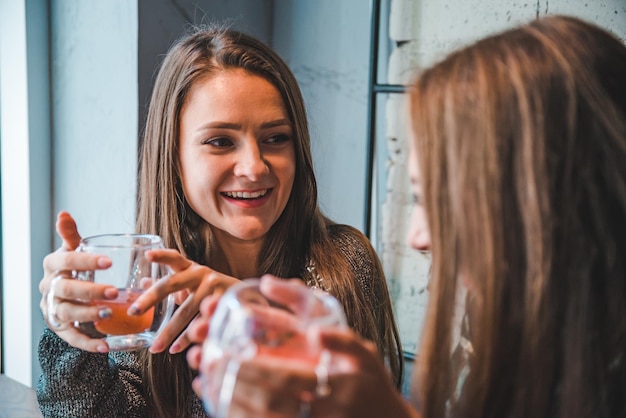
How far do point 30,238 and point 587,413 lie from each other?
1418 millimetres

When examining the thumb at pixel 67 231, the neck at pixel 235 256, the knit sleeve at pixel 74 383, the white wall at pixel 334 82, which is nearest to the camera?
the thumb at pixel 67 231

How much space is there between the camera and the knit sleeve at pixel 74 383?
116 centimetres

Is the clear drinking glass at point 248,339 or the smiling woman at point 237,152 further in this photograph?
the smiling woman at point 237,152

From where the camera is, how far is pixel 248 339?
0.57 m

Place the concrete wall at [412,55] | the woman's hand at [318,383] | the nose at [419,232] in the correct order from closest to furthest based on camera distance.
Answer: the woman's hand at [318,383]
the nose at [419,232]
the concrete wall at [412,55]

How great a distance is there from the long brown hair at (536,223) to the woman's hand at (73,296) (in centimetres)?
42

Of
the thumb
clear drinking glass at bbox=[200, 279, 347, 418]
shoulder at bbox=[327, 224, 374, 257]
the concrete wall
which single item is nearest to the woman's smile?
shoulder at bbox=[327, 224, 374, 257]

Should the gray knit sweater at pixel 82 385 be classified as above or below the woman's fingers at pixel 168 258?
below

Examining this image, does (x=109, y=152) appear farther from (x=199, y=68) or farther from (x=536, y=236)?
(x=536, y=236)

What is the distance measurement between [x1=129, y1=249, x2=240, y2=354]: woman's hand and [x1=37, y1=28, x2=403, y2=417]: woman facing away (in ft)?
0.66

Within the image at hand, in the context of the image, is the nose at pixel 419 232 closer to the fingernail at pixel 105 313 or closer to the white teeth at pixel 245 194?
the fingernail at pixel 105 313

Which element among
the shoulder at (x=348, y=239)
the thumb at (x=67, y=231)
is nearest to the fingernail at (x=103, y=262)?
the thumb at (x=67, y=231)

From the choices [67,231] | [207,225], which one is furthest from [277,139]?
[67,231]

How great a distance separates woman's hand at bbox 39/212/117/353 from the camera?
864 millimetres
